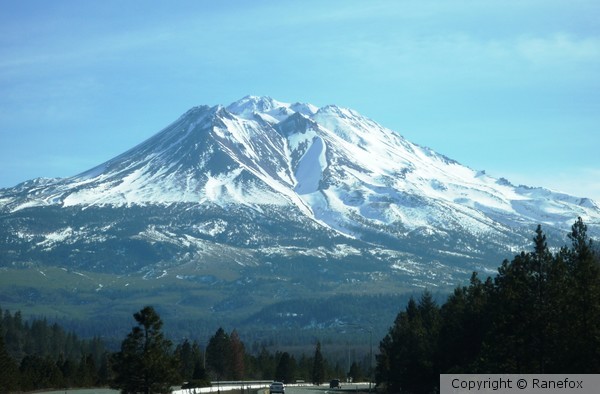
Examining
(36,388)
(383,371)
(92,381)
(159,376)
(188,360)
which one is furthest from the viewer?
(188,360)

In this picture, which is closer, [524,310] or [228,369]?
[524,310]

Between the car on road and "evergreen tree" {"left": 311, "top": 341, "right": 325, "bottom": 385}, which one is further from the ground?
"evergreen tree" {"left": 311, "top": 341, "right": 325, "bottom": 385}

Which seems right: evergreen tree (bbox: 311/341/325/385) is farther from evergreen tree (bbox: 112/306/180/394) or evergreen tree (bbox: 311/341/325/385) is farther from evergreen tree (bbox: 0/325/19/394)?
evergreen tree (bbox: 112/306/180/394)

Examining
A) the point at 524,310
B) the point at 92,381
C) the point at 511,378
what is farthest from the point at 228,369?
the point at 511,378

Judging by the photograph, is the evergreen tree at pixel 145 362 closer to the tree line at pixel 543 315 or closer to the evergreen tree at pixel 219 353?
the tree line at pixel 543 315

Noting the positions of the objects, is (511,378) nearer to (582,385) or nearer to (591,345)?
(582,385)

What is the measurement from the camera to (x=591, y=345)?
162ft

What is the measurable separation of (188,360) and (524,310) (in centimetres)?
8325

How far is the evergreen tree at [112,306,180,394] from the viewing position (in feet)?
208

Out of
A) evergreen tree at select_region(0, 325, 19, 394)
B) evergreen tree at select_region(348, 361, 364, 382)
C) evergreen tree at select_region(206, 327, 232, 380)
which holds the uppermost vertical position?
evergreen tree at select_region(206, 327, 232, 380)

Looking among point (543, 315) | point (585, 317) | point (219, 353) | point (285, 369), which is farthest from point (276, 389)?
point (285, 369)

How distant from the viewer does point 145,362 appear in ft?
208

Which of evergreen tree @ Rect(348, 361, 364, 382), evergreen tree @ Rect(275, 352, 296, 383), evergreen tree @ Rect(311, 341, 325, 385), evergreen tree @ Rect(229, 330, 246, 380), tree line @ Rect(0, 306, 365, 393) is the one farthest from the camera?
evergreen tree @ Rect(348, 361, 364, 382)

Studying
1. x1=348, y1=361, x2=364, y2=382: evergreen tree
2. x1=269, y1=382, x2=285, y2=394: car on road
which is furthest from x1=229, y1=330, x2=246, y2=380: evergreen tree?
x1=269, y1=382, x2=285, y2=394: car on road
